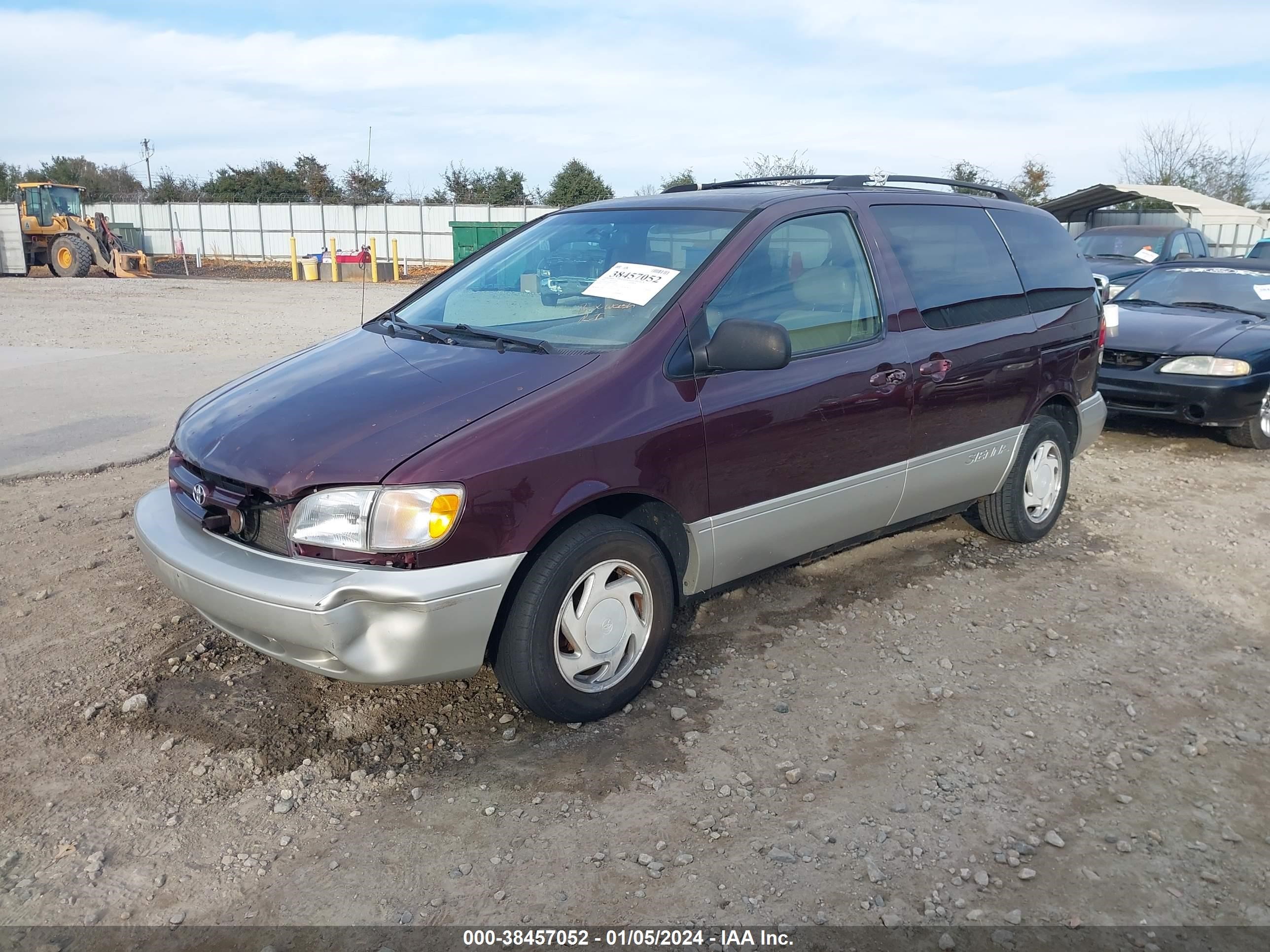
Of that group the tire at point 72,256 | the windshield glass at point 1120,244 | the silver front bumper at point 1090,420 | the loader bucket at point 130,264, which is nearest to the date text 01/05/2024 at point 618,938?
the silver front bumper at point 1090,420

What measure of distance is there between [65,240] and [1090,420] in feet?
99.7

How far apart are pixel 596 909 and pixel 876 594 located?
2.46 m

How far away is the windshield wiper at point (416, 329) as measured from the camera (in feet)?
12.4

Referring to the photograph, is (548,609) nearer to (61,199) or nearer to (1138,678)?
(1138,678)

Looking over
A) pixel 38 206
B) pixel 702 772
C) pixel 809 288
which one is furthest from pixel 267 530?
pixel 38 206

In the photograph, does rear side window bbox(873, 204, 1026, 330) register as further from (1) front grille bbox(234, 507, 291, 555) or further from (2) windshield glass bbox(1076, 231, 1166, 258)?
(2) windshield glass bbox(1076, 231, 1166, 258)

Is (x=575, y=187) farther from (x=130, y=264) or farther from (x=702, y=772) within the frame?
(x=702, y=772)

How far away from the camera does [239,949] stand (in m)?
2.37

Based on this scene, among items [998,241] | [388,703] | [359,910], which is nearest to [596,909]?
[359,910]

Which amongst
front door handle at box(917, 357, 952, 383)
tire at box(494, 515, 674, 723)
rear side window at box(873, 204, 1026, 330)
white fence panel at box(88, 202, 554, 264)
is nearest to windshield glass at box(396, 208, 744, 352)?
tire at box(494, 515, 674, 723)

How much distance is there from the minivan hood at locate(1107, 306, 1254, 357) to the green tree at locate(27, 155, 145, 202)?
5349 cm

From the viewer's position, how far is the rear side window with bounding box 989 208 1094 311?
5.02m

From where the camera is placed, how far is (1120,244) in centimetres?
1521

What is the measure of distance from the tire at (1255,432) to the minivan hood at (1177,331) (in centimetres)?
60
